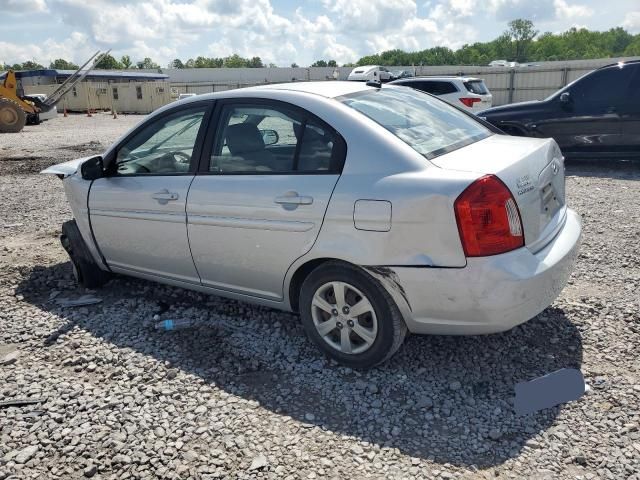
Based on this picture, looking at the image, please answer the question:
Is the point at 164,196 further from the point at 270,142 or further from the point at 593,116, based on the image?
the point at 593,116

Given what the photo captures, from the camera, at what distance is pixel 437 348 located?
362 cm

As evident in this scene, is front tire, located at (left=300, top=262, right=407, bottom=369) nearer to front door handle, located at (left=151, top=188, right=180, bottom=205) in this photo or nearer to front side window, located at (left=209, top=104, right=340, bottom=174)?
front side window, located at (left=209, top=104, right=340, bottom=174)

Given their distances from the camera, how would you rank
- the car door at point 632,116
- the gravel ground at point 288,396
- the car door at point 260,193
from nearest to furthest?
the gravel ground at point 288,396 < the car door at point 260,193 < the car door at point 632,116

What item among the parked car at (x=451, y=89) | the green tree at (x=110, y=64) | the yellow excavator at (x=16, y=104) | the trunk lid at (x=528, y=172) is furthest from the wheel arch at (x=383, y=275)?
the green tree at (x=110, y=64)

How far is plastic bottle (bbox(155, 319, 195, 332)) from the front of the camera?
13.4 feet

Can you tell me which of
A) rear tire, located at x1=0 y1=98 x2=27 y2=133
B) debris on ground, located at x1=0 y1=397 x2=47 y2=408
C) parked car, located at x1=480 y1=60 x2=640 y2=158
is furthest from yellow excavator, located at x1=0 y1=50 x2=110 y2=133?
debris on ground, located at x1=0 y1=397 x2=47 y2=408

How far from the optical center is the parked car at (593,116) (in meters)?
8.80

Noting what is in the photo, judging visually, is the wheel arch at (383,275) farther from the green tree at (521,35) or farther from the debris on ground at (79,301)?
the green tree at (521,35)

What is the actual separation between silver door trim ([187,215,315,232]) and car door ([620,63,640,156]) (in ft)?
25.0

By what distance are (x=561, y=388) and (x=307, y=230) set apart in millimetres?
1708

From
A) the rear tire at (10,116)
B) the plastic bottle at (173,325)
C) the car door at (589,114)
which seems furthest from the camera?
the rear tire at (10,116)

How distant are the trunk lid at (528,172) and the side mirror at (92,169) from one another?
8.86ft

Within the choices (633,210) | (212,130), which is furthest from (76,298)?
(633,210)

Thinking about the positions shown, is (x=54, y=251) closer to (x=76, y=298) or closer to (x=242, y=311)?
(x=76, y=298)
